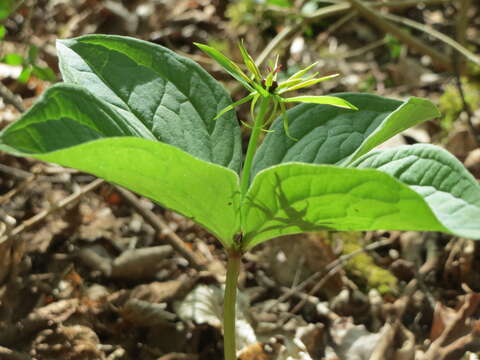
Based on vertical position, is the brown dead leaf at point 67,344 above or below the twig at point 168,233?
below

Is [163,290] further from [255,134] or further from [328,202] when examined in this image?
[328,202]

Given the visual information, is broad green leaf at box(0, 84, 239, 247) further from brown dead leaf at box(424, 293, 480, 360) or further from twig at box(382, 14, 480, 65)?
twig at box(382, 14, 480, 65)

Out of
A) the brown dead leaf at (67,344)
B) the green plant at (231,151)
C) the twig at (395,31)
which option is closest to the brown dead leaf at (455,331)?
the green plant at (231,151)

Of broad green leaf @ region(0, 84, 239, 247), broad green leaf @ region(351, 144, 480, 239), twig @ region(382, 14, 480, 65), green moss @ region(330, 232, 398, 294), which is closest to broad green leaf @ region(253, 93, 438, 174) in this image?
broad green leaf @ region(351, 144, 480, 239)

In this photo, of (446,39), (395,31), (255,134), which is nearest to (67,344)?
(255,134)

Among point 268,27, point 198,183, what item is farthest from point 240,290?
point 268,27

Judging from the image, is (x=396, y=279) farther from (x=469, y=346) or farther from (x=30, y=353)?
(x=30, y=353)

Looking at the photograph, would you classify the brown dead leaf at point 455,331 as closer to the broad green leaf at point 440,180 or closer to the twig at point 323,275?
the twig at point 323,275
